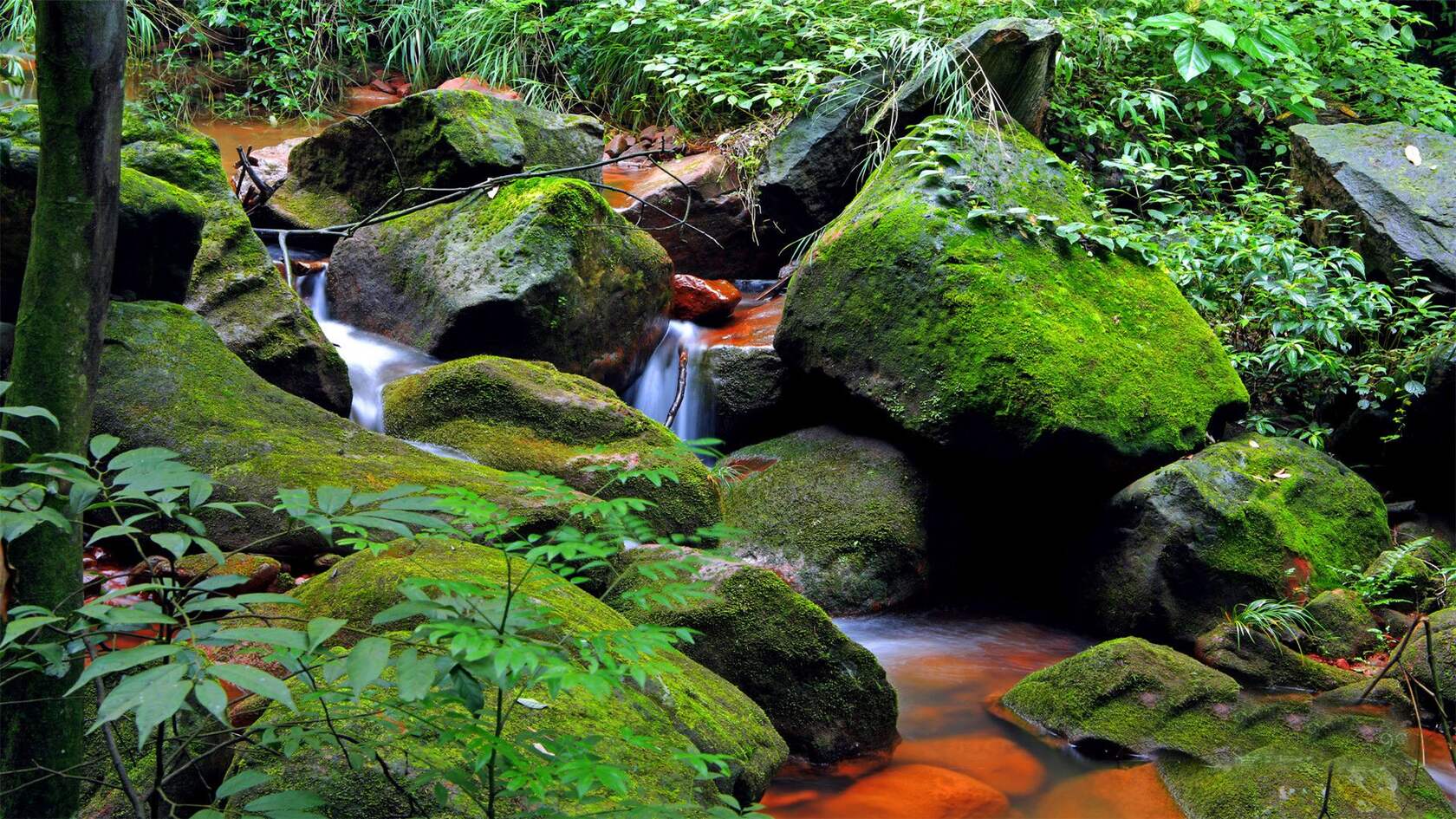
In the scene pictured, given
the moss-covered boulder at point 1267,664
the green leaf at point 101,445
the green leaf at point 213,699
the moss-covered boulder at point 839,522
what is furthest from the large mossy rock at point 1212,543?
the green leaf at point 213,699

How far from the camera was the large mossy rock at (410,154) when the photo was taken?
6.84 m

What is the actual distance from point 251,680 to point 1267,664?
428 cm

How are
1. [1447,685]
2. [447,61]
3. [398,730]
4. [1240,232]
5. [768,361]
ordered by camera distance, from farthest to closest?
[447,61] → [1240,232] → [768,361] → [1447,685] → [398,730]

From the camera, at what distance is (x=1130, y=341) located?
17.8ft

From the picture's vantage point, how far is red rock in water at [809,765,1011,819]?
3.42 meters

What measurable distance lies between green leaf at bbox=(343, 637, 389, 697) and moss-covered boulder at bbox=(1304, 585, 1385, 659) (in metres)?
4.46

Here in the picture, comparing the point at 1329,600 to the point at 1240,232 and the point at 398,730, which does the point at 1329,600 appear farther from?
the point at 398,730

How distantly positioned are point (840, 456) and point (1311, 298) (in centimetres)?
294

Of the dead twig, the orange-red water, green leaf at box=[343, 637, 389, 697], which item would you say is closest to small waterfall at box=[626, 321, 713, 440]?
the dead twig

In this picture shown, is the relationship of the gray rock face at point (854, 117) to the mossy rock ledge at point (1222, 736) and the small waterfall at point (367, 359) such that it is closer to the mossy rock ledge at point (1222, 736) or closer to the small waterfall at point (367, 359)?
the small waterfall at point (367, 359)

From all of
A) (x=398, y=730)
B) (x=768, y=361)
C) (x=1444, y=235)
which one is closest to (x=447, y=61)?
(x=768, y=361)

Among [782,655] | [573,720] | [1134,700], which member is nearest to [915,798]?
[782,655]

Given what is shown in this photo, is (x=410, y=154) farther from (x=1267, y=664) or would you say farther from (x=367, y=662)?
(x=367, y=662)

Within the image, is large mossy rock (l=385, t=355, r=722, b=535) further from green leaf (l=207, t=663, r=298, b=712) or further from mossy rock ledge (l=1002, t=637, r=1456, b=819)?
green leaf (l=207, t=663, r=298, b=712)
